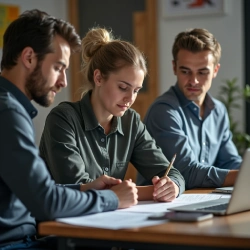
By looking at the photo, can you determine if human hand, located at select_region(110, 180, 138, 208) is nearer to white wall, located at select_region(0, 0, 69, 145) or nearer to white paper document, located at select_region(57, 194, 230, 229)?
white paper document, located at select_region(57, 194, 230, 229)

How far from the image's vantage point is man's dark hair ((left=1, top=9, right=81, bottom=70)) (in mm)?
1896

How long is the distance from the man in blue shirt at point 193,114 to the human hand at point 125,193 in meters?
0.91

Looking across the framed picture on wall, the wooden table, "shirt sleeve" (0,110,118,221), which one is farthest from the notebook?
the framed picture on wall

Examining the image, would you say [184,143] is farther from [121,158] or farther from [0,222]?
[0,222]

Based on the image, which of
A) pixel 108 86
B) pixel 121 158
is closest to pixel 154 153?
pixel 121 158

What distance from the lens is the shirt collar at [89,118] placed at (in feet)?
8.07

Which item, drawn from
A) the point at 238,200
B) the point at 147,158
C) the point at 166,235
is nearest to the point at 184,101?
the point at 147,158

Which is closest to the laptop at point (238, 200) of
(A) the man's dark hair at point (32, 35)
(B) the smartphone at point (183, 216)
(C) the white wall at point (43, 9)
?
(B) the smartphone at point (183, 216)

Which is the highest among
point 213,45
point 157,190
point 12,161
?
point 213,45

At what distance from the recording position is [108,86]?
97.5 inches

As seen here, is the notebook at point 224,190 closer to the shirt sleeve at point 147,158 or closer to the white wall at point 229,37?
the shirt sleeve at point 147,158

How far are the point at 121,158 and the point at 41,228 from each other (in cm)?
92

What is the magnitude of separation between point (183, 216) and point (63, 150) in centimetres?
68

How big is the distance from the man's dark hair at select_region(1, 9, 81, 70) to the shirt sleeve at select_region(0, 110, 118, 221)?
0.23 m
